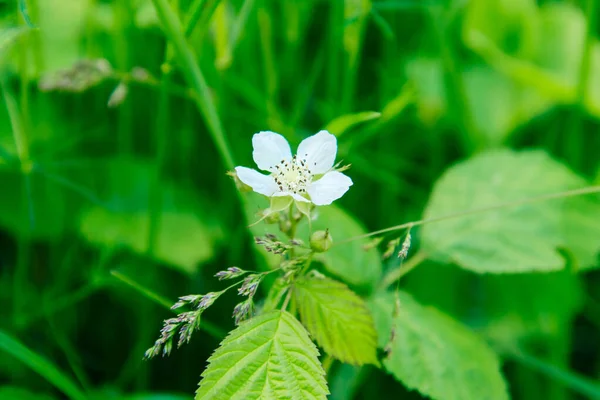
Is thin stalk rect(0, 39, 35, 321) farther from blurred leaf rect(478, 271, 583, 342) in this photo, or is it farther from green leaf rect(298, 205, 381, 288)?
blurred leaf rect(478, 271, 583, 342)

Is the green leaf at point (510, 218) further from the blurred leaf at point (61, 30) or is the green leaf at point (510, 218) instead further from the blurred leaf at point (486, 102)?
the blurred leaf at point (61, 30)

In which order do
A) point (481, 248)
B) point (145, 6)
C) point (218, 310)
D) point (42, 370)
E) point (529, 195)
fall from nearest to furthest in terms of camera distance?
point (42, 370) < point (481, 248) < point (529, 195) < point (218, 310) < point (145, 6)

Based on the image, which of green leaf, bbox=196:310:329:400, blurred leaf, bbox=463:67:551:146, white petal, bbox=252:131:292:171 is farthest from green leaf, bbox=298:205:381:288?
blurred leaf, bbox=463:67:551:146

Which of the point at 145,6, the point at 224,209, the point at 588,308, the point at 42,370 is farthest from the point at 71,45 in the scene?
the point at 588,308

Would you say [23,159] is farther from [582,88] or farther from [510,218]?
[582,88]

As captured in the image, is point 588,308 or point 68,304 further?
point 588,308

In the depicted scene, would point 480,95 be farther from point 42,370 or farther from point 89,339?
point 42,370
